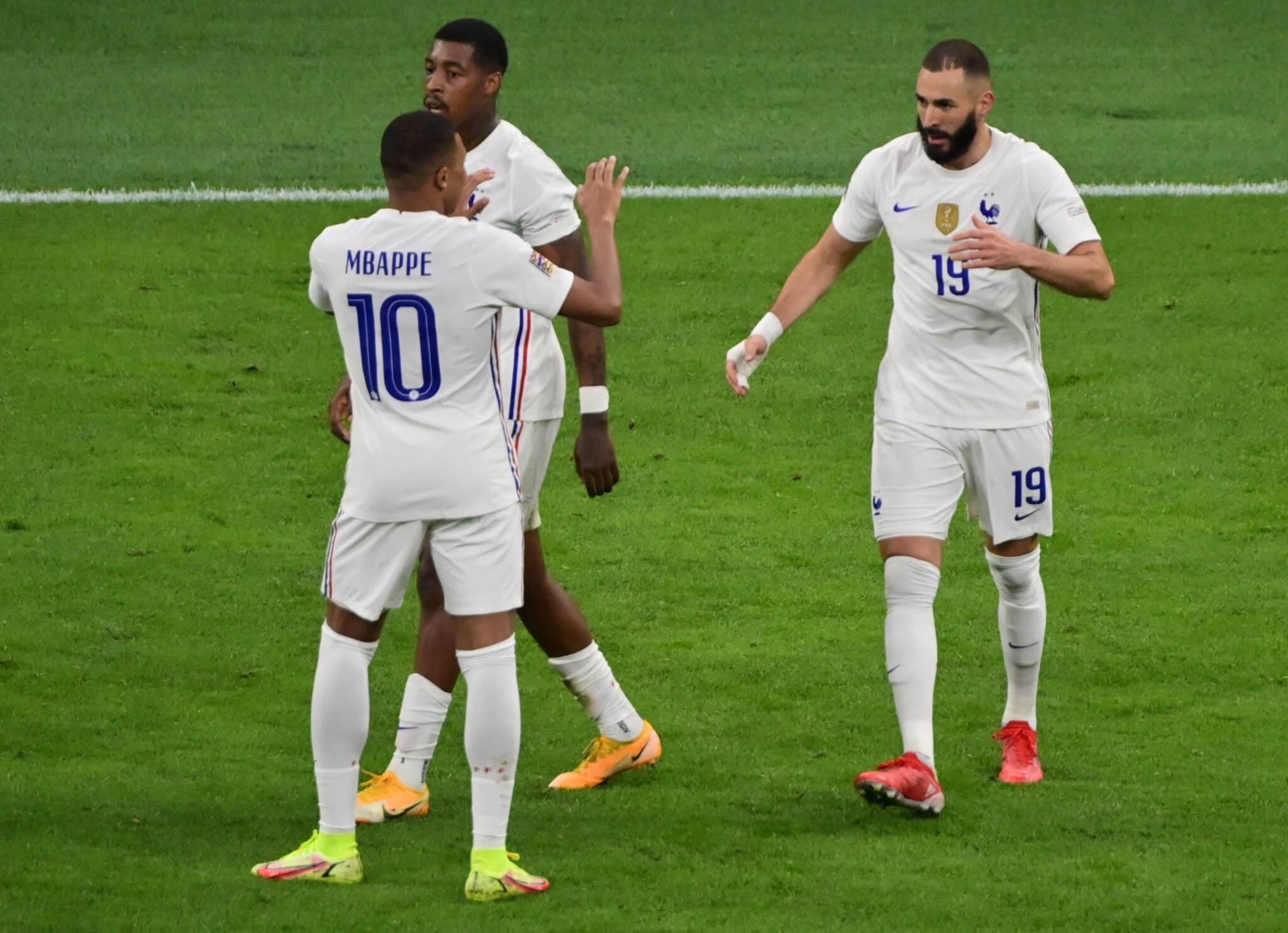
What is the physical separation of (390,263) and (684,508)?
429cm

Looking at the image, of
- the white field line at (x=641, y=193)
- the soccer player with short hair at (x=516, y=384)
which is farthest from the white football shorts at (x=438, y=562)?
the white field line at (x=641, y=193)

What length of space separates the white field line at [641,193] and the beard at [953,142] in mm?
6979

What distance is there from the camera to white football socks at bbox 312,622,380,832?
5152mm

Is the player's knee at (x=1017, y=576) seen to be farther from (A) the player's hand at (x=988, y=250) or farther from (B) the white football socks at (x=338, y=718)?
(B) the white football socks at (x=338, y=718)

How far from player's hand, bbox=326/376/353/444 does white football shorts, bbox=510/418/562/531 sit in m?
0.50

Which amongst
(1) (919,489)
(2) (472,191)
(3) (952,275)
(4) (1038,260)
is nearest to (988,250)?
(4) (1038,260)

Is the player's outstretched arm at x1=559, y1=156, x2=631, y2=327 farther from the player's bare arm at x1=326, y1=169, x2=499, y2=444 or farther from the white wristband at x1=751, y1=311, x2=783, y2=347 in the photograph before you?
the white wristband at x1=751, y1=311, x2=783, y2=347

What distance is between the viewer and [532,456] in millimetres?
6027

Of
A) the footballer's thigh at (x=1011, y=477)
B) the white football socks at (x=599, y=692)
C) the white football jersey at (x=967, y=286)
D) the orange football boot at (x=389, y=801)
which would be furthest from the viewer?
the white football socks at (x=599, y=692)

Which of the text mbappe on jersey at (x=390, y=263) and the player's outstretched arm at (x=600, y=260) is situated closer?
the text mbappe on jersey at (x=390, y=263)

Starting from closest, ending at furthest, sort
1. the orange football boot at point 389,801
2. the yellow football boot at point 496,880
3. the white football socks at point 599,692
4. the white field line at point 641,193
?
the yellow football boot at point 496,880
the orange football boot at point 389,801
the white football socks at point 599,692
the white field line at point 641,193

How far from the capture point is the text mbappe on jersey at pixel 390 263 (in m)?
4.99

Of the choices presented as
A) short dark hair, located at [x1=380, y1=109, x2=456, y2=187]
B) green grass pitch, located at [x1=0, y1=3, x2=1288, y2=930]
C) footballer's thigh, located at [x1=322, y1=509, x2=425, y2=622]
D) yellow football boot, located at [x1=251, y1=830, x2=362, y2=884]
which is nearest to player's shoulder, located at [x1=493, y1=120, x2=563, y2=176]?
short dark hair, located at [x1=380, y1=109, x2=456, y2=187]

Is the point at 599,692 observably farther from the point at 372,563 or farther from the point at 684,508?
the point at 684,508
